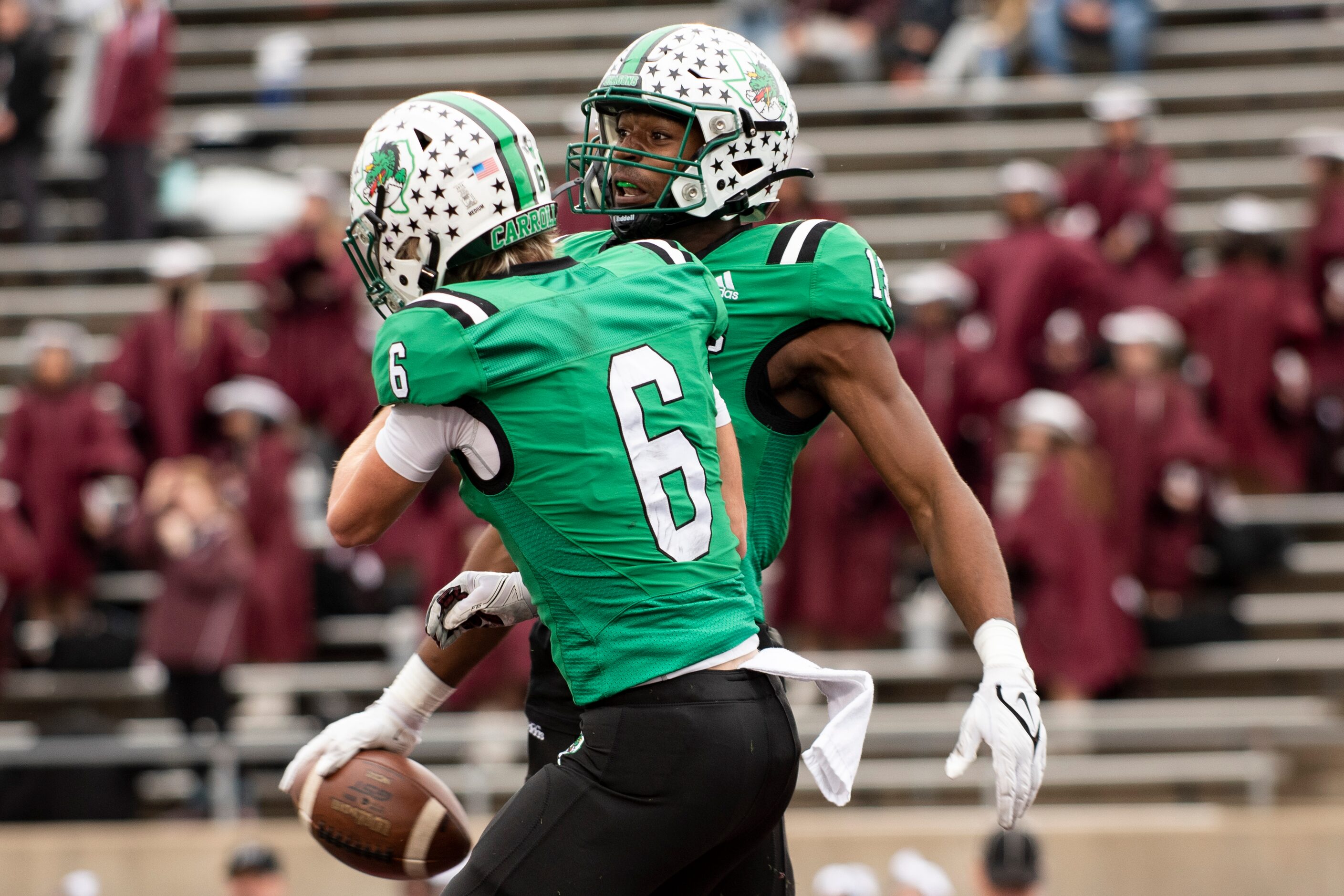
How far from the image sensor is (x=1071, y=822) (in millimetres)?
8070

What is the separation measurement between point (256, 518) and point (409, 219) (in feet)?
21.0

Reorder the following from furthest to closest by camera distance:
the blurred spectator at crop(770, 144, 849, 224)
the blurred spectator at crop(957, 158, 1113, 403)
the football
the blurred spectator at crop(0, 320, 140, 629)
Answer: the blurred spectator at crop(0, 320, 140, 629) → the blurred spectator at crop(957, 158, 1113, 403) → the blurred spectator at crop(770, 144, 849, 224) → the football

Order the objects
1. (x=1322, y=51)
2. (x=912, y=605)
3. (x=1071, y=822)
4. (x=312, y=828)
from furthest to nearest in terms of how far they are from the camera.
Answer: (x=1322, y=51) < (x=912, y=605) < (x=1071, y=822) < (x=312, y=828)

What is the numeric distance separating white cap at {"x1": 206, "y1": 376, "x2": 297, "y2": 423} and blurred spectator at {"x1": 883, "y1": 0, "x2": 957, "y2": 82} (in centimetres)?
460

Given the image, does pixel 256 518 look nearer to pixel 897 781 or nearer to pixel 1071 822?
pixel 897 781

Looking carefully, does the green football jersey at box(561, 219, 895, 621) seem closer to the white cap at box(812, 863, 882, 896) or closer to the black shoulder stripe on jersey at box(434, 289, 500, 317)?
the black shoulder stripe on jersey at box(434, 289, 500, 317)

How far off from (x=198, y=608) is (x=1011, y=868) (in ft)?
13.3

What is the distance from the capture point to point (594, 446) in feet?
9.38

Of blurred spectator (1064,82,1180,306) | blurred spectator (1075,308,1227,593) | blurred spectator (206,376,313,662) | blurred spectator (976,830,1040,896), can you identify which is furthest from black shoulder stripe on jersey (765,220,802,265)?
blurred spectator (1064,82,1180,306)

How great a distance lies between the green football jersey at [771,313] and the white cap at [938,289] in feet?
18.5

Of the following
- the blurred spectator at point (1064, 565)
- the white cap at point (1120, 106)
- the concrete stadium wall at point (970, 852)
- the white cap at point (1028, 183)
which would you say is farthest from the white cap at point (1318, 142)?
the concrete stadium wall at point (970, 852)

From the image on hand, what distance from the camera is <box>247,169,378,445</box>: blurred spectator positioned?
32.8 feet

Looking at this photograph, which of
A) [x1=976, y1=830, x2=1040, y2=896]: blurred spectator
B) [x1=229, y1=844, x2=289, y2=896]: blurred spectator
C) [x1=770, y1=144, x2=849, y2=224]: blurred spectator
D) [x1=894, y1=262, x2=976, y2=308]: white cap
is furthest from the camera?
[x1=770, y1=144, x2=849, y2=224]: blurred spectator

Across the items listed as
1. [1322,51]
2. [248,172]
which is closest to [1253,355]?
[1322,51]
